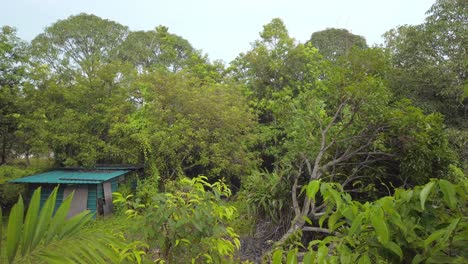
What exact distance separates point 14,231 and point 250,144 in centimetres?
1000

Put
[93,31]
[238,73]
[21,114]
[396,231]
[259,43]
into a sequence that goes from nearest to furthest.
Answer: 1. [396,231]
2. [21,114]
3. [259,43]
4. [238,73]
5. [93,31]

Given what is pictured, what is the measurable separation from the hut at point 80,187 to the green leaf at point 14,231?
761 cm

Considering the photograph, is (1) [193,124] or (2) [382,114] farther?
(1) [193,124]

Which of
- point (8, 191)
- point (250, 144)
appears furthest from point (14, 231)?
point (250, 144)

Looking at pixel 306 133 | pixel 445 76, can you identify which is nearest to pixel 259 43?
pixel 445 76

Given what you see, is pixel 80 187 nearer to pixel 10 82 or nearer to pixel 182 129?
pixel 182 129

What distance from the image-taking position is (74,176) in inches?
350

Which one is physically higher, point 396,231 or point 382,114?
point 382,114

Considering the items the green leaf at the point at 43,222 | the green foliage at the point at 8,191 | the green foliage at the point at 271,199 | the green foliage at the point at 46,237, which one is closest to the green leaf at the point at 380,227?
the green foliage at the point at 46,237

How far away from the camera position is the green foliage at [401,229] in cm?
107

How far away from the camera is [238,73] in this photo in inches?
563

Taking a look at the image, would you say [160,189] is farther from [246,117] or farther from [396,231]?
[396,231]

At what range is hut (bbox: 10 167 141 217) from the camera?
8359 mm

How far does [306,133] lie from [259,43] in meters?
7.92
